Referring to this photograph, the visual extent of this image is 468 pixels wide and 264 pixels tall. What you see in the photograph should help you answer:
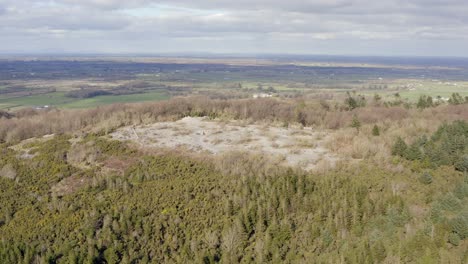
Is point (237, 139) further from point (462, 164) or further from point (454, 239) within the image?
point (454, 239)

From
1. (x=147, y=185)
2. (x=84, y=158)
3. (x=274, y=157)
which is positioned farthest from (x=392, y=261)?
(x=84, y=158)

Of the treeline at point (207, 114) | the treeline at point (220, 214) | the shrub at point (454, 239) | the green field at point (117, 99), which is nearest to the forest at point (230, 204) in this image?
the treeline at point (220, 214)

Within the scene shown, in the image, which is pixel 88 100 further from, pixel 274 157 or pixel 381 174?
pixel 381 174

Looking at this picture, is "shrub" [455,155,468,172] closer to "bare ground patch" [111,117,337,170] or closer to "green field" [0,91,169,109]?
"bare ground patch" [111,117,337,170]

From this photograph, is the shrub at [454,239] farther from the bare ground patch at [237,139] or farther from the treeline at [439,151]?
the bare ground patch at [237,139]

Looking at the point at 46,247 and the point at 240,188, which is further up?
the point at 240,188

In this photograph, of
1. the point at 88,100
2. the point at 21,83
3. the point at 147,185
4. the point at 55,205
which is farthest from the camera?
the point at 21,83

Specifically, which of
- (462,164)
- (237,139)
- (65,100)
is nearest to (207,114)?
(237,139)
